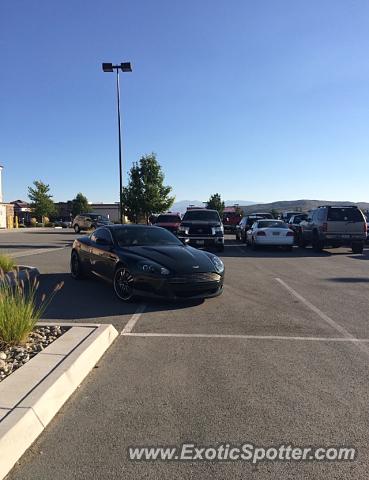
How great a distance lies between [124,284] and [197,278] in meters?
1.31

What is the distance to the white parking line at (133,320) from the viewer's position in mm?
A: 6511

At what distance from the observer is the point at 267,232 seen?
19.8 meters

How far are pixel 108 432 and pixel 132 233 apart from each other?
20.7ft

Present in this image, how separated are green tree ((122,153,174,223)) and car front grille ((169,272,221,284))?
1628 inches

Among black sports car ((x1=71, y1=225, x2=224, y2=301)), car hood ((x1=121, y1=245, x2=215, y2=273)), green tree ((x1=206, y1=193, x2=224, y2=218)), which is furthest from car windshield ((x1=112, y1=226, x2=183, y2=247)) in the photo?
green tree ((x1=206, y1=193, x2=224, y2=218))

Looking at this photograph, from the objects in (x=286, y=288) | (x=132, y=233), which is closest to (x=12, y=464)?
(x=132, y=233)

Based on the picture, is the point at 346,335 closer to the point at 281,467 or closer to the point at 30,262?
the point at 281,467

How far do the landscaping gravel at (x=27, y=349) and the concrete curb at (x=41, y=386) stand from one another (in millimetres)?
137

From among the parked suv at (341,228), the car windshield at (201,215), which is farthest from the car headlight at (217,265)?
the car windshield at (201,215)

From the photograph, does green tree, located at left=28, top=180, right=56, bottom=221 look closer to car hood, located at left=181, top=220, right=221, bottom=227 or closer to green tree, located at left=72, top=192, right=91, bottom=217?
green tree, located at left=72, top=192, right=91, bottom=217

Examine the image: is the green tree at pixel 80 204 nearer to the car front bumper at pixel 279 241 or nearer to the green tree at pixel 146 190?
the green tree at pixel 146 190

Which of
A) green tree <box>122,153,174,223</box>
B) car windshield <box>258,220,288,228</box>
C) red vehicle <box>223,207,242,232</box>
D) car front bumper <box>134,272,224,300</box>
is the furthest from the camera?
green tree <box>122,153,174,223</box>

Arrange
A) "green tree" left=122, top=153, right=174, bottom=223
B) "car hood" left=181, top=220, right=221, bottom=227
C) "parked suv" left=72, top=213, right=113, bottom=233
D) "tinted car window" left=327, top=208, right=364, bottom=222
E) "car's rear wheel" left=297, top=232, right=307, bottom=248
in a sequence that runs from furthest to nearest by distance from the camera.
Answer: "green tree" left=122, top=153, right=174, bottom=223, "parked suv" left=72, top=213, right=113, bottom=233, "car's rear wheel" left=297, top=232, right=307, bottom=248, "car hood" left=181, top=220, right=221, bottom=227, "tinted car window" left=327, top=208, right=364, bottom=222

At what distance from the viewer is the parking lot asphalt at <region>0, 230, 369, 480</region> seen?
3.20 m
